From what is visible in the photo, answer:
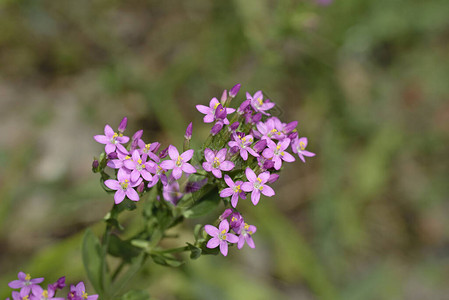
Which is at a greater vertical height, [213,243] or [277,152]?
[277,152]

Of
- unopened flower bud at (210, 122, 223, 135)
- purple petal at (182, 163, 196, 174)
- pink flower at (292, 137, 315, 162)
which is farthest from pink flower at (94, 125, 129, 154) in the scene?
pink flower at (292, 137, 315, 162)

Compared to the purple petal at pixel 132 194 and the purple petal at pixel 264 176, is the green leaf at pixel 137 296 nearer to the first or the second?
the purple petal at pixel 132 194

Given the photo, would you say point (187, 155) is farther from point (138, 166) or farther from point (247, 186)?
point (247, 186)

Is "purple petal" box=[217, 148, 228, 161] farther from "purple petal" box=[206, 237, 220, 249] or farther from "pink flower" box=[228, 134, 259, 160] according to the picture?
"purple petal" box=[206, 237, 220, 249]

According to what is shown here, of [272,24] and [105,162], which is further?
[272,24]

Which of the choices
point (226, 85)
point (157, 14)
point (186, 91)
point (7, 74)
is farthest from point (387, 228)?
point (7, 74)

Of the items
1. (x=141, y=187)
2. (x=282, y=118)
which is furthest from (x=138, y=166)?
(x=282, y=118)

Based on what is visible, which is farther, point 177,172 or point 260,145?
point 260,145

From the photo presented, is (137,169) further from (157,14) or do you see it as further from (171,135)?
(157,14)
